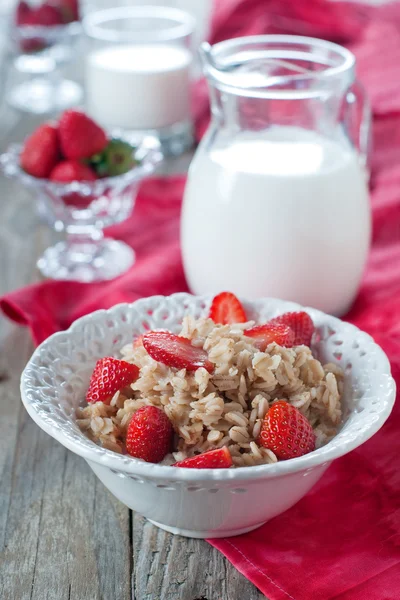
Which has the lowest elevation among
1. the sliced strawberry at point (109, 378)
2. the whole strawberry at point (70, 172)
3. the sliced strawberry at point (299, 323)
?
the whole strawberry at point (70, 172)

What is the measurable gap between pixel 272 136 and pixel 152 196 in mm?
563

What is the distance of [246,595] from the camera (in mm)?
881

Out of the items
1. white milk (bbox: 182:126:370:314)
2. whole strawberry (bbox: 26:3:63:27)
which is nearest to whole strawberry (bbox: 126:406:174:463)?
white milk (bbox: 182:126:370:314)

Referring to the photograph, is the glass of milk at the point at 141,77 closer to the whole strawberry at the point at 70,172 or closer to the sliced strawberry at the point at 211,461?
the whole strawberry at the point at 70,172

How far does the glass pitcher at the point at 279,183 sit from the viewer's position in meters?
1.26

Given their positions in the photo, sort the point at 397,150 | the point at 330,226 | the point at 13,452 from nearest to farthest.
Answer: the point at 13,452 → the point at 330,226 → the point at 397,150

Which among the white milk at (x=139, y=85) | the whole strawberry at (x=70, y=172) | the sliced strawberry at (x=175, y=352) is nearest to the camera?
the sliced strawberry at (x=175, y=352)

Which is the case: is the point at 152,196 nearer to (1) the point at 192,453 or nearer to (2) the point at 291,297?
(2) the point at 291,297

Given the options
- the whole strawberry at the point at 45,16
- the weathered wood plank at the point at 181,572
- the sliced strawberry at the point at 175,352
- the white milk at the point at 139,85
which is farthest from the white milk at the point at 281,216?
the whole strawberry at the point at 45,16

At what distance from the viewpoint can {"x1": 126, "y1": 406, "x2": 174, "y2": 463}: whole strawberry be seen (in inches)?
35.1

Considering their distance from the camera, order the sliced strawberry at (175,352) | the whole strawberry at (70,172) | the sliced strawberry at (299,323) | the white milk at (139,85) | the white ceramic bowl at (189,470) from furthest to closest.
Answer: the white milk at (139,85) < the whole strawberry at (70,172) < the sliced strawberry at (299,323) < the sliced strawberry at (175,352) < the white ceramic bowl at (189,470)

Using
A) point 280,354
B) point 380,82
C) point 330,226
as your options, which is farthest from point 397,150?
point 280,354

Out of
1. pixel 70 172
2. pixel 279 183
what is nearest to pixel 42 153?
pixel 70 172

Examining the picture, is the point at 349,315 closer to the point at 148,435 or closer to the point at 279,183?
the point at 279,183
